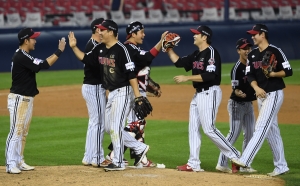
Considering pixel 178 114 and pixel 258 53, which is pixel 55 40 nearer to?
pixel 178 114

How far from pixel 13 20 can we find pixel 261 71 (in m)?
18.6

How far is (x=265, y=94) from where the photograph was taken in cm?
814

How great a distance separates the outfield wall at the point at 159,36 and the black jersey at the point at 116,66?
1392 centimetres

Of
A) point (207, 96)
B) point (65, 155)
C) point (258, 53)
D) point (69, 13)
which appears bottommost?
point (65, 155)

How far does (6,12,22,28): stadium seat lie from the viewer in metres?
25.3

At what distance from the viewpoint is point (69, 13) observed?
27.4 meters

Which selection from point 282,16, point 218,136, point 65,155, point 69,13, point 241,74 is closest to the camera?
point 218,136

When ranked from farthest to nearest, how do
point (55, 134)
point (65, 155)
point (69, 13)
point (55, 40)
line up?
point (69, 13)
point (55, 40)
point (55, 134)
point (65, 155)

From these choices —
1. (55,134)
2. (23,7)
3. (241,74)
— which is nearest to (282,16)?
(23,7)

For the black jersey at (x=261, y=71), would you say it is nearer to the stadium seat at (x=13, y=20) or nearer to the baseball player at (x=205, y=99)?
the baseball player at (x=205, y=99)

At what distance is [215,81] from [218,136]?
69cm

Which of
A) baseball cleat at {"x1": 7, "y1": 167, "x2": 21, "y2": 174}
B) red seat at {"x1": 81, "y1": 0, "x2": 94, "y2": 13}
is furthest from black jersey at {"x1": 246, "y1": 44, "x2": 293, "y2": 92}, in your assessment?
red seat at {"x1": 81, "y1": 0, "x2": 94, "y2": 13}

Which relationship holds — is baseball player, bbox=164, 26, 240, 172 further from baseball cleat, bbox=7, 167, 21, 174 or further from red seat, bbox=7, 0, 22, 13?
red seat, bbox=7, 0, 22, 13

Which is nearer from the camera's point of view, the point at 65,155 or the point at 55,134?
the point at 65,155
